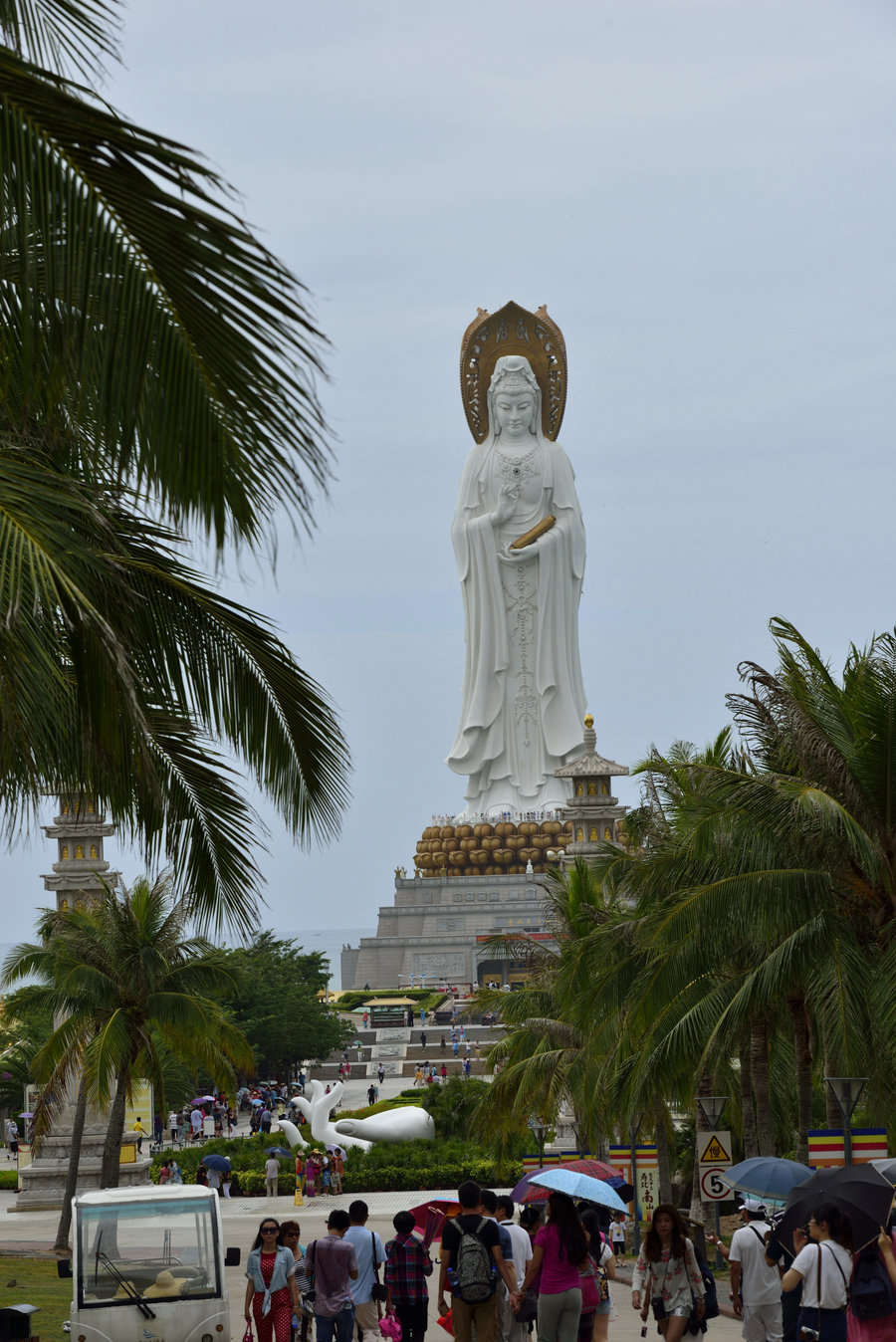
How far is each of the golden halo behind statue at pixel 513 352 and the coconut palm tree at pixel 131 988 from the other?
3798 centimetres

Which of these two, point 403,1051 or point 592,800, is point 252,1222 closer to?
point 592,800

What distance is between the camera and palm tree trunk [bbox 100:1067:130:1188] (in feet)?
62.0

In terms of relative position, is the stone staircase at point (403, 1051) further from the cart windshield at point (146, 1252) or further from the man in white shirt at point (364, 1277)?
the man in white shirt at point (364, 1277)

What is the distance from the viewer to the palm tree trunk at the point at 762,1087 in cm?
1585

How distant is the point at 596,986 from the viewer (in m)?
16.1

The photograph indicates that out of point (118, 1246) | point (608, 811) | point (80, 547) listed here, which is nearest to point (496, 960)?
point (608, 811)

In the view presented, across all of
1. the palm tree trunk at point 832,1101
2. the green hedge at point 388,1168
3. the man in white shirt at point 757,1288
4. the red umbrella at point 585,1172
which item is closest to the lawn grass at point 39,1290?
the red umbrella at point 585,1172

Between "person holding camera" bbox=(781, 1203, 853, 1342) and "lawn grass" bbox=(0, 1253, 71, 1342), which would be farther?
"lawn grass" bbox=(0, 1253, 71, 1342)

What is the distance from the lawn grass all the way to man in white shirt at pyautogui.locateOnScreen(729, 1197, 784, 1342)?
5.48m

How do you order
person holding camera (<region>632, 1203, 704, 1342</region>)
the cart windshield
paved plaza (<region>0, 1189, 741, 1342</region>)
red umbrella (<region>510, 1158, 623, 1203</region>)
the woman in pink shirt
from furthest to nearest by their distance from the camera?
paved plaza (<region>0, 1189, 741, 1342</region>) < red umbrella (<region>510, 1158, 623, 1203</region>) < the cart windshield < person holding camera (<region>632, 1203, 704, 1342</region>) < the woman in pink shirt

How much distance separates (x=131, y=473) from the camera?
5113 mm

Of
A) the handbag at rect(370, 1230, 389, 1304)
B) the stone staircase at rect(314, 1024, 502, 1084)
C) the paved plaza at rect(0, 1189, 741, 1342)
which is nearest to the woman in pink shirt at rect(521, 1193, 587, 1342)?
the handbag at rect(370, 1230, 389, 1304)

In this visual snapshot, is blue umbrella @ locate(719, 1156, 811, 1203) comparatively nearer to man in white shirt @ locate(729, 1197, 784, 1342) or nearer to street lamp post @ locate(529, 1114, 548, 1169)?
man in white shirt @ locate(729, 1197, 784, 1342)

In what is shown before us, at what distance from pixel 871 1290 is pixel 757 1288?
1873 mm
